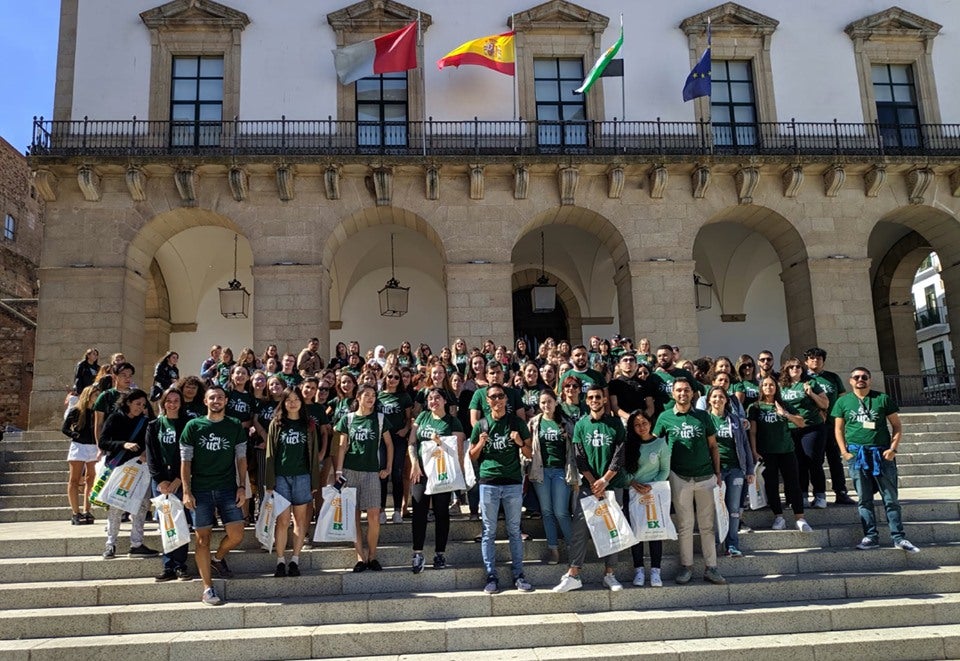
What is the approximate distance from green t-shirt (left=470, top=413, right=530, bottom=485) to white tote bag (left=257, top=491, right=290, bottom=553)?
2038mm

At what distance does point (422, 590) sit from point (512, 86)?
43.5ft

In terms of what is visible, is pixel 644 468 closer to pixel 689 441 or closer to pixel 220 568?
pixel 689 441

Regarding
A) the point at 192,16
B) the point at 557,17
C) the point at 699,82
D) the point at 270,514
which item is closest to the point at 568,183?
the point at 699,82

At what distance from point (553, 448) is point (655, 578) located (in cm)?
160

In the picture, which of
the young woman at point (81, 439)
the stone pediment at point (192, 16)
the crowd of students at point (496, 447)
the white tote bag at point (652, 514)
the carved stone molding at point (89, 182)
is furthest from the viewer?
the stone pediment at point (192, 16)

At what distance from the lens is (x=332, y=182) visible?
15.9 meters

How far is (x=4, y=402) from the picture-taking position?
23906 millimetres

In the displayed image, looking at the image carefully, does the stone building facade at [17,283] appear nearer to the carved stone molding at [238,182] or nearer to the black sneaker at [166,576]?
the carved stone molding at [238,182]

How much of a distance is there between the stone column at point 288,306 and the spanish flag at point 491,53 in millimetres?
5660

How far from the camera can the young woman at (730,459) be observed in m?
7.77

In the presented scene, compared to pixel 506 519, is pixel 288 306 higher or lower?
higher

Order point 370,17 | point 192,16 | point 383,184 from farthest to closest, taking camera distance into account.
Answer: point 370,17 → point 192,16 → point 383,184

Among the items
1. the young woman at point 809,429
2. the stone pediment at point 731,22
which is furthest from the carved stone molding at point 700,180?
the young woman at point 809,429

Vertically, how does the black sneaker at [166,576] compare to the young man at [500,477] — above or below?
below
